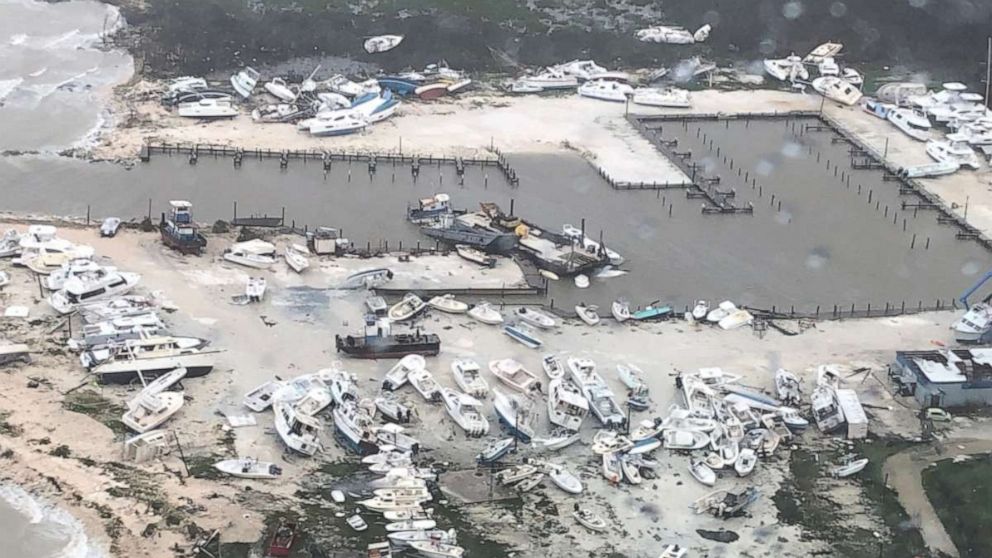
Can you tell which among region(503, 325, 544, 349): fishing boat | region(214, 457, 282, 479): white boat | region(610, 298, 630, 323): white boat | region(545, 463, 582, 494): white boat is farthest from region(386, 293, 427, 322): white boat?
region(214, 457, 282, 479): white boat

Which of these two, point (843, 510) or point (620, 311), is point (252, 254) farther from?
point (843, 510)

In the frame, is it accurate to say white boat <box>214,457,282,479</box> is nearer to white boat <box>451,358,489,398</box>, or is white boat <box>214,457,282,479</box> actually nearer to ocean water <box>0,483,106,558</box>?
ocean water <box>0,483,106,558</box>

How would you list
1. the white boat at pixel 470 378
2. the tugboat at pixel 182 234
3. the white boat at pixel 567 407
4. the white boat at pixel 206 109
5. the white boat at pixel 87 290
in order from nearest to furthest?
the white boat at pixel 567 407
the white boat at pixel 470 378
the white boat at pixel 87 290
the tugboat at pixel 182 234
the white boat at pixel 206 109

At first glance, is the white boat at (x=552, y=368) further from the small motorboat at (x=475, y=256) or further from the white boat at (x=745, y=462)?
the small motorboat at (x=475, y=256)

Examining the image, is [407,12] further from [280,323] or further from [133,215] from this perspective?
[280,323]

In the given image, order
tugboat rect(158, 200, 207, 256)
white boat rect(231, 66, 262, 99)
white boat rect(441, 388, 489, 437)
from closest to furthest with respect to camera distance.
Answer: white boat rect(441, 388, 489, 437), tugboat rect(158, 200, 207, 256), white boat rect(231, 66, 262, 99)

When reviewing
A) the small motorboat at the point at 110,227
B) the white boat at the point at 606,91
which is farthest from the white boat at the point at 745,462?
the white boat at the point at 606,91

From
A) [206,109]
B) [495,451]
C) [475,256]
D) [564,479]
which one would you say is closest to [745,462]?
[564,479]
